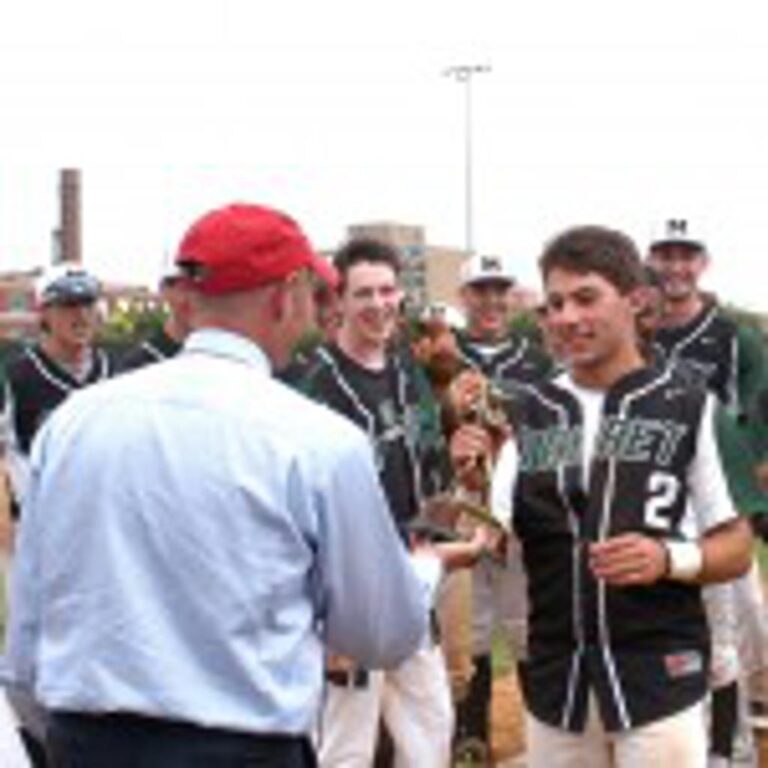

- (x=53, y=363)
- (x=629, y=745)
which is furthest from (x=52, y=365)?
(x=629, y=745)

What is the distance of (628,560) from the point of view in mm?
3885

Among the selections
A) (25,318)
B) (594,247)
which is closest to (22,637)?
(594,247)

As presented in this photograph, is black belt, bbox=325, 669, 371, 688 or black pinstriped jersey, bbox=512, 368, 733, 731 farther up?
black pinstriped jersey, bbox=512, 368, 733, 731

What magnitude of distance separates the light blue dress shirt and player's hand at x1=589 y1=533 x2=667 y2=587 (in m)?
0.84

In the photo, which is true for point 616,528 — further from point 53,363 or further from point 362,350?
point 53,363

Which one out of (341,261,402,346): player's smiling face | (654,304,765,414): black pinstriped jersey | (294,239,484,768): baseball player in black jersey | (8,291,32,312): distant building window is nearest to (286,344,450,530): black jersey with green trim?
(294,239,484,768): baseball player in black jersey

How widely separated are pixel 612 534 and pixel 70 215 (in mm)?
72547

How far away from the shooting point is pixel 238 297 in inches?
125

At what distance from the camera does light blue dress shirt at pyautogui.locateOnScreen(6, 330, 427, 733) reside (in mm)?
3016

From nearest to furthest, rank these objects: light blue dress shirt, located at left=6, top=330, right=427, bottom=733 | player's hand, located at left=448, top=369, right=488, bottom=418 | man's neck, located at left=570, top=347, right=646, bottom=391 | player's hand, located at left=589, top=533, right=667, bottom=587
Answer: light blue dress shirt, located at left=6, top=330, right=427, bottom=733 → player's hand, located at left=589, top=533, right=667, bottom=587 → man's neck, located at left=570, top=347, right=646, bottom=391 → player's hand, located at left=448, top=369, right=488, bottom=418

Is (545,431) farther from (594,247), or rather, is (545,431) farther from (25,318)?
(25,318)

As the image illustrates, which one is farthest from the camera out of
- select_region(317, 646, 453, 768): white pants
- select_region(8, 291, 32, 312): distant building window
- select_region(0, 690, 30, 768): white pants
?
select_region(8, 291, 32, 312): distant building window

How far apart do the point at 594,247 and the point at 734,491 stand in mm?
687

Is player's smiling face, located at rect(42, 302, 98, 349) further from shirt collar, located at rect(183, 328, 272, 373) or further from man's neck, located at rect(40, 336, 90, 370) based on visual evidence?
shirt collar, located at rect(183, 328, 272, 373)
